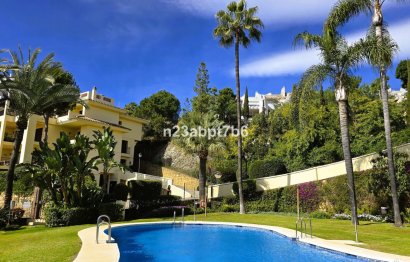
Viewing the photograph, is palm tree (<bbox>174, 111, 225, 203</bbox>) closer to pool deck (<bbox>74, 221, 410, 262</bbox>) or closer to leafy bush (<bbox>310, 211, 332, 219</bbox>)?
leafy bush (<bbox>310, 211, 332, 219</bbox>)

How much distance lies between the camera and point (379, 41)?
57.9 feet

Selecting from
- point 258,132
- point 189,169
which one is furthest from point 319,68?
point 189,169

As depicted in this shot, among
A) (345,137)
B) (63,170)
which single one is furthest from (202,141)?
(345,137)

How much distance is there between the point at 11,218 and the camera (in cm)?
2014

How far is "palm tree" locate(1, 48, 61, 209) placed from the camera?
2114 centimetres

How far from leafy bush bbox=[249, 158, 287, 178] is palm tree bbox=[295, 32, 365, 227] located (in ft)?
38.3

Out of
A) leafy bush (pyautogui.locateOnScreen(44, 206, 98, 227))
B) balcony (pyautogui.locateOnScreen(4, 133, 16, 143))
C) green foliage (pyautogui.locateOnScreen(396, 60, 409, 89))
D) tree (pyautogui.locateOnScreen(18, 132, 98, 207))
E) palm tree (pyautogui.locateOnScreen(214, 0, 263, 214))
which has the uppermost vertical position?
green foliage (pyautogui.locateOnScreen(396, 60, 409, 89))

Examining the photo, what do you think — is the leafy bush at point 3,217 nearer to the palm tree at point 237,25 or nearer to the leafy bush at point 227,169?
the palm tree at point 237,25

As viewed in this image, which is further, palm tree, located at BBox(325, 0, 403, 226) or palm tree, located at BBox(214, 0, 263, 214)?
palm tree, located at BBox(214, 0, 263, 214)

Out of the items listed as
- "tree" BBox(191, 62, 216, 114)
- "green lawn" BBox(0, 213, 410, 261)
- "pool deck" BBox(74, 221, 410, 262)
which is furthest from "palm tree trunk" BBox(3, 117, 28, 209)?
"tree" BBox(191, 62, 216, 114)

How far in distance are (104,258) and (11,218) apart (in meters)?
14.7

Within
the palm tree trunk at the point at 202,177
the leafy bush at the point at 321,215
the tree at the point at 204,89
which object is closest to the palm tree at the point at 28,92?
the palm tree trunk at the point at 202,177

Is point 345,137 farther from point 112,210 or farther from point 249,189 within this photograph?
point 112,210

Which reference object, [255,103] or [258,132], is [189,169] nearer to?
[258,132]
